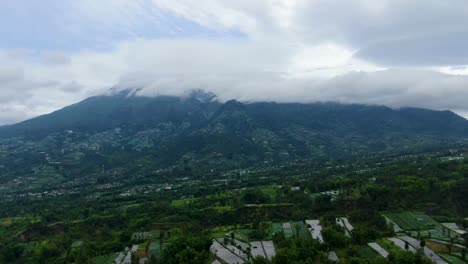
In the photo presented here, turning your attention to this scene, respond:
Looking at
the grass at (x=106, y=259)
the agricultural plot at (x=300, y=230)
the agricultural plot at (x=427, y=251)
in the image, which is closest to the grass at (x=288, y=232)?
the agricultural plot at (x=300, y=230)

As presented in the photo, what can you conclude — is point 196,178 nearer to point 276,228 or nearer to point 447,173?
point 276,228

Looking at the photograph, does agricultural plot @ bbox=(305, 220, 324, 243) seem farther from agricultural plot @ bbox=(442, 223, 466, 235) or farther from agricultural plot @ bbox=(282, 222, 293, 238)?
agricultural plot @ bbox=(442, 223, 466, 235)

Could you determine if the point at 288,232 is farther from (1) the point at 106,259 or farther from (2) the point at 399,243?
(1) the point at 106,259

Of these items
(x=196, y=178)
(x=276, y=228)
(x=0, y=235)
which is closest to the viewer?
(x=276, y=228)

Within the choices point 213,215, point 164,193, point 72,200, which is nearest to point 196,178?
point 164,193

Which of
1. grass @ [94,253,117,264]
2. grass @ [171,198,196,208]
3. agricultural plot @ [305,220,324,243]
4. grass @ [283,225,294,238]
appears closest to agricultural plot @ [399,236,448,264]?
agricultural plot @ [305,220,324,243]

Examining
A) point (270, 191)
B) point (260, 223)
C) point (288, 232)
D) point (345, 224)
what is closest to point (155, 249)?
point (260, 223)
